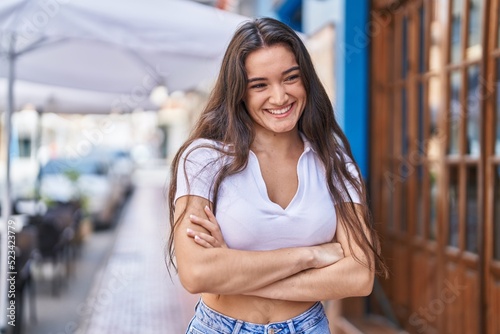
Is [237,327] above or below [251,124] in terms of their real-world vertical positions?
below

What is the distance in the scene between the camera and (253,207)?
83.8 inches

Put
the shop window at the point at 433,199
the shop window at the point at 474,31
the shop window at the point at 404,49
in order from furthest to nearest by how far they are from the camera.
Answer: the shop window at the point at 404,49, the shop window at the point at 433,199, the shop window at the point at 474,31

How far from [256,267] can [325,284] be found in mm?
243

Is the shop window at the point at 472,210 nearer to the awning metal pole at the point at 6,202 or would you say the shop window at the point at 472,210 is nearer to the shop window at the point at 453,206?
the shop window at the point at 453,206

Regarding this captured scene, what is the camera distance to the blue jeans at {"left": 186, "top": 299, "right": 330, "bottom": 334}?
7.12 feet

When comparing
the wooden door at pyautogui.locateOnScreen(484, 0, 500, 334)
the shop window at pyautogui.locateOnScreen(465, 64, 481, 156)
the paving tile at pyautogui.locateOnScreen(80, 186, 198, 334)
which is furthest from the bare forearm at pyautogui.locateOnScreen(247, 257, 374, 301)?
the paving tile at pyautogui.locateOnScreen(80, 186, 198, 334)

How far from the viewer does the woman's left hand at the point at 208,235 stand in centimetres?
209

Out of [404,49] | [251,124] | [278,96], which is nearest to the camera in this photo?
[278,96]

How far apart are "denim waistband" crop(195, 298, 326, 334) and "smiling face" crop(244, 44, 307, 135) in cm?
58

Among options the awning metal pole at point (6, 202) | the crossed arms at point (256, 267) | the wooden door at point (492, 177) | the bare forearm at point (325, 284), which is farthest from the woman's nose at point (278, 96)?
the awning metal pole at point (6, 202)

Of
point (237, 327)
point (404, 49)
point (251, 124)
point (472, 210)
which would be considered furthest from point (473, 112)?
point (237, 327)

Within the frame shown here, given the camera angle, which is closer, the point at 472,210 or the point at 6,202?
the point at 472,210

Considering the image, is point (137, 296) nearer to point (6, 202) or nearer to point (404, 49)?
point (6, 202)

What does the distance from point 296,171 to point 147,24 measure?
2.50 m
